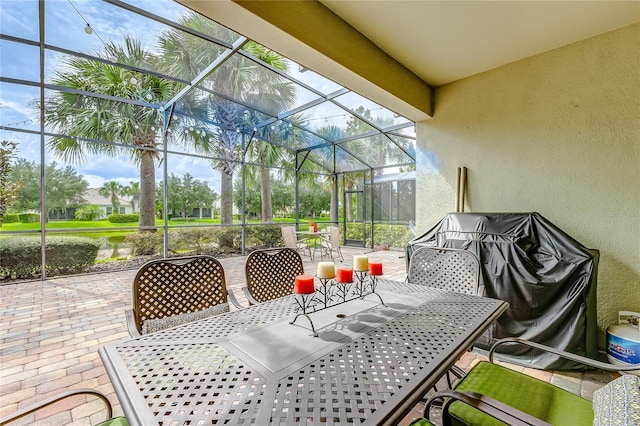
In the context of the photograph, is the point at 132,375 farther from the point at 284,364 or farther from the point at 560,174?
the point at 560,174

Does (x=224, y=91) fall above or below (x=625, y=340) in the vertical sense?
above

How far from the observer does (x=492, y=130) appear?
328 centimetres

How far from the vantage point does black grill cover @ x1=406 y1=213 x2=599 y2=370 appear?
221 cm

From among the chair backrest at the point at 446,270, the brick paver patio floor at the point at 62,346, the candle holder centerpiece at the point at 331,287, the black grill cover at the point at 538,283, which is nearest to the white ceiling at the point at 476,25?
the black grill cover at the point at 538,283

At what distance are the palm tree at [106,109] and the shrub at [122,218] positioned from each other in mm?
189

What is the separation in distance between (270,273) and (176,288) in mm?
679

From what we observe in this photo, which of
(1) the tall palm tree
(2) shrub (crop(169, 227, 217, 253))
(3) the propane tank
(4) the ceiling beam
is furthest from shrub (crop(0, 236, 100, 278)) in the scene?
(3) the propane tank

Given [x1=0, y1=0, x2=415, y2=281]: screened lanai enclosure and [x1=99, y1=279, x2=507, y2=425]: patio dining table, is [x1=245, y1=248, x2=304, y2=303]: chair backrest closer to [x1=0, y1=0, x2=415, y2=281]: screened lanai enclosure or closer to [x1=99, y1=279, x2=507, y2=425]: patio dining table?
[x1=99, y1=279, x2=507, y2=425]: patio dining table

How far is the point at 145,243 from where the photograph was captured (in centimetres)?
684

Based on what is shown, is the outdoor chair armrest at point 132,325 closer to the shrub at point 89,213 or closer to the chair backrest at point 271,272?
the chair backrest at point 271,272

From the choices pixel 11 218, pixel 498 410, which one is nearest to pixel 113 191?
pixel 11 218

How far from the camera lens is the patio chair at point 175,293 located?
5.29ft

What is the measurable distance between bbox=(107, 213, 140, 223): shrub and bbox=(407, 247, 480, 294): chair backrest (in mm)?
6876

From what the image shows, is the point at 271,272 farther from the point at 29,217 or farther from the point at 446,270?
the point at 29,217
